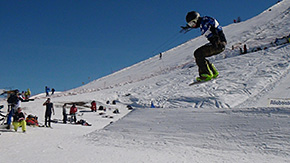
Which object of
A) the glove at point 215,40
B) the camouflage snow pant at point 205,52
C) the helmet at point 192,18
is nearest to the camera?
the helmet at point 192,18

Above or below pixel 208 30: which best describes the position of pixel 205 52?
below

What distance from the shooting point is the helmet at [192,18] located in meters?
5.58

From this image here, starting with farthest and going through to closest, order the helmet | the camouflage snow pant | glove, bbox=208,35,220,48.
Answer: the camouflage snow pant → glove, bbox=208,35,220,48 → the helmet

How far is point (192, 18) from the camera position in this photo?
557 cm

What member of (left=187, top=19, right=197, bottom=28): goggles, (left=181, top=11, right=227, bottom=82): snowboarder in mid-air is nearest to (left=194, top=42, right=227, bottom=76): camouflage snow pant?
(left=181, top=11, right=227, bottom=82): snowboarder in mid-air

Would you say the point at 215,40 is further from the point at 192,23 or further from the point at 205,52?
the point at 192,23

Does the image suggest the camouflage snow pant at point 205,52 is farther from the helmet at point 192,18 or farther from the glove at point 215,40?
the helmet at point 192,18

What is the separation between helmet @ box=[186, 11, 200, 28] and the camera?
5578mm

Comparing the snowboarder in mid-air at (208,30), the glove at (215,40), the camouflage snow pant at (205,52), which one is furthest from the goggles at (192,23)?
the camouflage snow pant at (205,52)

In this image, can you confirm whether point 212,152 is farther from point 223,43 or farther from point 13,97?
point 13,97

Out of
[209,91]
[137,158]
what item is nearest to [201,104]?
[209,91]

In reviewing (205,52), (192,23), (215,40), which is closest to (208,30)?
(215,40)

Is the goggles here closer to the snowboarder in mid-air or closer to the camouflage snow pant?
the snowboarder in mid-air

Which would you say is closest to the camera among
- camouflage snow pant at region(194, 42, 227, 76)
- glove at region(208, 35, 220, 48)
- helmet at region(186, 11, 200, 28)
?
helmet at region(186, 11, 200, 28)
